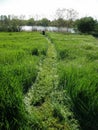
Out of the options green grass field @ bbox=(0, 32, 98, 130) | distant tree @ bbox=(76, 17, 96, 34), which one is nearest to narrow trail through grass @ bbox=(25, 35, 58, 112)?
green grass field @ bbox=(0, 32, 98, 130)

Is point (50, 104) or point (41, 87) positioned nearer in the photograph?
point (50, 104)

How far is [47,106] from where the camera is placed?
12.7ft

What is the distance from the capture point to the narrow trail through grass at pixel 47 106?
3.15 meters

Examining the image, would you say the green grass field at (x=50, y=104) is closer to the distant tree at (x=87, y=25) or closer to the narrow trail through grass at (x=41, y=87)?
the narrow trail through grass at (x=41, y=87)

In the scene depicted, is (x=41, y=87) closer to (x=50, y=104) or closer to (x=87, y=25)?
(x=50, y=104)

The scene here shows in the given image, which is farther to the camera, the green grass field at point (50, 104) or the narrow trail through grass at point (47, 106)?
the narrow trail through grass at point (47, 106)

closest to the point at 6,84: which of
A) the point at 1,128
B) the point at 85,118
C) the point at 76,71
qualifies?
the point at 1,128

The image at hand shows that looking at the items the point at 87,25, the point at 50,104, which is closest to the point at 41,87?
the point at 50,104

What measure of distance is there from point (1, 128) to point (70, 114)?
1.42m

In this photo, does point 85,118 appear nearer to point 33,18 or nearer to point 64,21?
point 64,21

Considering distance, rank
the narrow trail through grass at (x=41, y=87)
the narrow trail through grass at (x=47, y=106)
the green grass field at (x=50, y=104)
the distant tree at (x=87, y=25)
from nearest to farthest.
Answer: the green grass field at (x=50, y=104)
the narrow trail through grass at (x=47, y=106)
the narrow trail through grass at (x=41, y=87)
the distant tree at (x=87, y=25)

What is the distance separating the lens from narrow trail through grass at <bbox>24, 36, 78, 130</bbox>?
315 cm

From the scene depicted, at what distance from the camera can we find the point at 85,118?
129 inches

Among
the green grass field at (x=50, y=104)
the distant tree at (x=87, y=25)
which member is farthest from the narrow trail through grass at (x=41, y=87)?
the distant tree at (x=87, y=25)
